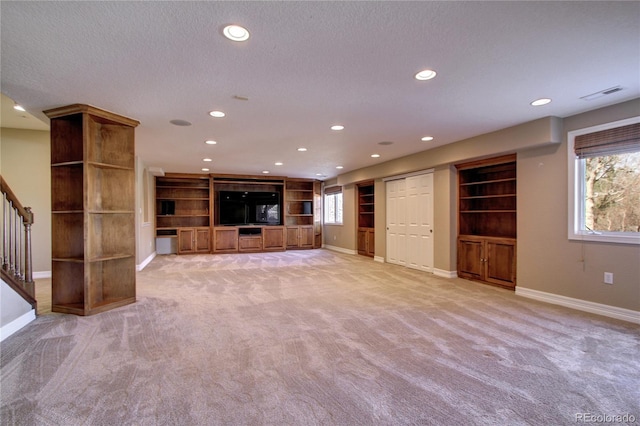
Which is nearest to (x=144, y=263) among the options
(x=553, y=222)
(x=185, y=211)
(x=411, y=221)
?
(x=185, y=211)

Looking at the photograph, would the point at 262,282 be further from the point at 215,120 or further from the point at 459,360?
the point at 459,360

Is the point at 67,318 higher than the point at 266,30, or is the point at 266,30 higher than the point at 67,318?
the point at 266,30

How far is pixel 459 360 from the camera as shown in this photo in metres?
2.42

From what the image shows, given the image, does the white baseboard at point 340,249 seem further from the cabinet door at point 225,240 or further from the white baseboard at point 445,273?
the white baseboard at point 445,273

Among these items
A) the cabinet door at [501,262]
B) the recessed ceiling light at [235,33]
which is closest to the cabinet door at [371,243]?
the cabinet door at [501,262]

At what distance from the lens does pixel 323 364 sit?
2361 mm

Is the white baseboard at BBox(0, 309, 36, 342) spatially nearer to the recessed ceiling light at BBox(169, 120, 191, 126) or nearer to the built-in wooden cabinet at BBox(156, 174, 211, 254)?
the recessed ceiling light at BBox(169, 120, 191, 126)

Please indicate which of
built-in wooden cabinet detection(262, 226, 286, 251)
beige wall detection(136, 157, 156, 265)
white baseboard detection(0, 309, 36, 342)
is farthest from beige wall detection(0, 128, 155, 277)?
built-in wooden cabinet detection(262, 226, 286, 251)

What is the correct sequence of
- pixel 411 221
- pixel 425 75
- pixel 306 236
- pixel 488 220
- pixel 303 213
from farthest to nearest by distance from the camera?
pixel 303 213
pixel 306 236
pixel 411 221
pixel 488 220
pixel 425 75

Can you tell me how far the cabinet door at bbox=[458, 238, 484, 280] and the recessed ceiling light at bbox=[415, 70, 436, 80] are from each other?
3488 millimetres

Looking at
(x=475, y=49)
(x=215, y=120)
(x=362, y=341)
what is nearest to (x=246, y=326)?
(x=362, y=341)

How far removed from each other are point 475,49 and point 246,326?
3.17m

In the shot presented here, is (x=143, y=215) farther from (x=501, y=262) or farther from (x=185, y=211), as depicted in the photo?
(x=501, y=262)

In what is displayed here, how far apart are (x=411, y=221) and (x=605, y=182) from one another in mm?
3306
